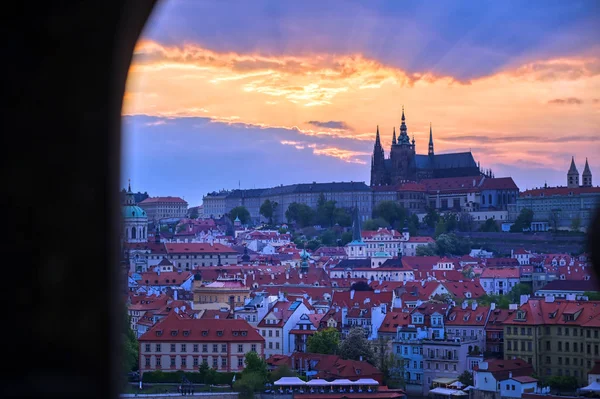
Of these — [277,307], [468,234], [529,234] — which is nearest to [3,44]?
[277,307]

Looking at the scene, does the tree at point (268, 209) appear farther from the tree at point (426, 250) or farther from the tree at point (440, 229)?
the tree at point (426, 250)

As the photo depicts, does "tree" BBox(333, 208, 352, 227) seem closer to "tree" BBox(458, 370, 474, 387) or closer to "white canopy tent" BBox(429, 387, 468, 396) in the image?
"tree" BBox(458, 370, 474, 387)

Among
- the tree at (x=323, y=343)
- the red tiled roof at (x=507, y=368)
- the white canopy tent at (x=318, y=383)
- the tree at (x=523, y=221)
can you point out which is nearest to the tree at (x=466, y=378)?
the red tiled roof at (x=507, y=368)

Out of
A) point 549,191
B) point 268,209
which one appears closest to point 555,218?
point 549,191

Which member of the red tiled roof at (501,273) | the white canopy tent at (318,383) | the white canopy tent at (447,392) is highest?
the red tiled roof at (501,273)

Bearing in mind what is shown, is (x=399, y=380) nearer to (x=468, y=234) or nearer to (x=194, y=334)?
(x=194, y=334)

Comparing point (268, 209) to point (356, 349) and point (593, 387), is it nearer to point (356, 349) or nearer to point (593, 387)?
point (356, 349)
